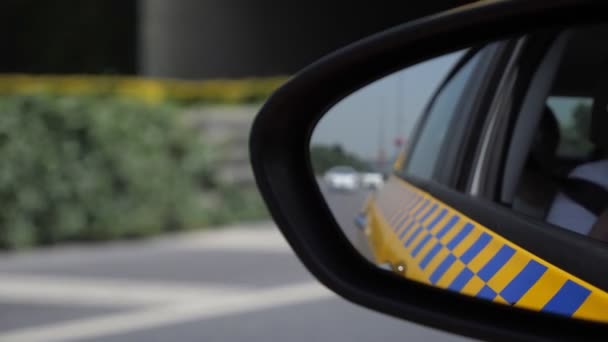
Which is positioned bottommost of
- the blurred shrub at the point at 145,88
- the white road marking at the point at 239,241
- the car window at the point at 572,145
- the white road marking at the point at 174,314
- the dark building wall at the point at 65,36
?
the white road marking at the point at 239,241

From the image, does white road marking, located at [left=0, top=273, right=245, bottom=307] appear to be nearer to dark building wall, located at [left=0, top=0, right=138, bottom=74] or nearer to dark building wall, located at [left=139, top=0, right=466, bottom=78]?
dark building wall, located at [left=139, top=0, right=466, bottom=78]

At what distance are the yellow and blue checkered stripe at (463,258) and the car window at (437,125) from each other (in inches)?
2.9

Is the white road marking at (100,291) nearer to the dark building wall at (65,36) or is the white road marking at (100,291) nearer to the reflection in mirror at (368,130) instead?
the reflection in mirror at (368,130)

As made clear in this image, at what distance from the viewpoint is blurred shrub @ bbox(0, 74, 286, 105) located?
8.77 meters

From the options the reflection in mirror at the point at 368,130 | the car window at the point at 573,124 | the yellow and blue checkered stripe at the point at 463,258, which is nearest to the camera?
the yellow and blue checkered stripe at the point at 463,258

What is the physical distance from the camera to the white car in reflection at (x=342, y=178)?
146 cm

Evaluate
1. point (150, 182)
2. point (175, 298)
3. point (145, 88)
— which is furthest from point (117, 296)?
point (145, 88)

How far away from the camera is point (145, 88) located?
9.79m

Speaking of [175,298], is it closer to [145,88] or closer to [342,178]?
[145,88]

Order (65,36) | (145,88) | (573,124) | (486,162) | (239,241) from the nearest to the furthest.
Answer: (573,124), (486,162), (239,241), (145,88), (65,36)

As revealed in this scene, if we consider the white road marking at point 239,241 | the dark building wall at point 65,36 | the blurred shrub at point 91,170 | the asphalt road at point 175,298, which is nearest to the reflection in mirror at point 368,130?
the asphalt road at point 175,298

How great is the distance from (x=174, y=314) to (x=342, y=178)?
4661mm

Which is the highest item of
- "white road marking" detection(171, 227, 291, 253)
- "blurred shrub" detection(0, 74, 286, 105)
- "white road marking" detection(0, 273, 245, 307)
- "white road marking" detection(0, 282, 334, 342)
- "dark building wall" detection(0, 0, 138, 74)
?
"dark building wall" detection(0, 0, 138, 74)

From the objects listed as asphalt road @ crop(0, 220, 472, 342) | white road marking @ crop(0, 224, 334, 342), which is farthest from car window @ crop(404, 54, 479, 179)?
white road marking @ crop(0, 224, 334, 342)
